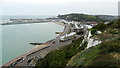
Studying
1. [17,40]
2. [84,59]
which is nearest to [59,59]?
[84,59]

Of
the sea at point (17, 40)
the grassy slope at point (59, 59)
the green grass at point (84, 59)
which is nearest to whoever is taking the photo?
the green grass at point (84, 59)

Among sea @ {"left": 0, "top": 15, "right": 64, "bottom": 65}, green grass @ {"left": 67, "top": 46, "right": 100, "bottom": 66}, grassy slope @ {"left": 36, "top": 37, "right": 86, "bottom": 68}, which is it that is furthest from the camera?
sea @ {"left": 0, "top": 15, "right": 64, "bottom": 65}

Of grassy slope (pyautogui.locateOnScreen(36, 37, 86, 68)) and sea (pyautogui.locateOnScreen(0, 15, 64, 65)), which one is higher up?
grassy slope (pyautogui.locateOnScreen(36, 37, 86, 68))

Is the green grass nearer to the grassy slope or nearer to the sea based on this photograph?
the grassy slope

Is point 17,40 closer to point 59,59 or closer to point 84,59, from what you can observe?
point 59,59

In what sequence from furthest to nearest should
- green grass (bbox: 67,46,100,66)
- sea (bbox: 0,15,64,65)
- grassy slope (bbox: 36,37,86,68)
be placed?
sea (bbox: 0,15,64,65), grassy slope (bbox: 36,37,86,68), green grass (bbox: 67,46,100,66)

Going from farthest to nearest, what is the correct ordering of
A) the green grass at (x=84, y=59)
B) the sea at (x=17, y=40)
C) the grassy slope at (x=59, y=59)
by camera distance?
the sea at (x=17, y=40) < the grassy slope at (x=59, y=59) < the green grass at (x=84, y=59)

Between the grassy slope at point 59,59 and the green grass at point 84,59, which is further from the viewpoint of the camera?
the grassy slope at point 59,59

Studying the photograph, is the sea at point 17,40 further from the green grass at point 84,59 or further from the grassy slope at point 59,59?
the green grass at point 84,59

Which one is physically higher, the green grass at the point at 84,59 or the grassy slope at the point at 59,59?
the green grass at the point at 84,59

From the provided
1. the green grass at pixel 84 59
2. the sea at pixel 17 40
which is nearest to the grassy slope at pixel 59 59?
the green grass at pixel 84 59

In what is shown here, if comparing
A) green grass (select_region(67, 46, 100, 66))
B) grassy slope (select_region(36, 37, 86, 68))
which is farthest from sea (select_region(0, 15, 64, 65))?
green grass (select_region(67, 46, 100, 66))
